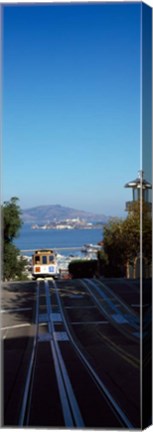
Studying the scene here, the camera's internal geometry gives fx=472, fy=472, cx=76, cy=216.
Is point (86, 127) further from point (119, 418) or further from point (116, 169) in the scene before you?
point (119, 418)

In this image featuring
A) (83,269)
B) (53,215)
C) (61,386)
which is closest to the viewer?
(61,386)

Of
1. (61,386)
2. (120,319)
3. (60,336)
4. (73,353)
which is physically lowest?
(61,386)

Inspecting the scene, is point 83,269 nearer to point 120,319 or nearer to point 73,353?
point 120,319

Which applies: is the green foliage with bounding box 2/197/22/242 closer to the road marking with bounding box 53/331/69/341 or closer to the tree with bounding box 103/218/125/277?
the tree with bounding box 103/218/125/277

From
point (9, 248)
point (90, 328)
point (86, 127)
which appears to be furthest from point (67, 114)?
point (90, 328)

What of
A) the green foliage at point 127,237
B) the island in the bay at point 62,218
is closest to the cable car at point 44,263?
the island in the bay at point 62,218

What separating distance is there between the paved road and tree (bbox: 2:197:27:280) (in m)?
0.10

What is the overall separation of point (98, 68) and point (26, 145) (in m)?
0.76

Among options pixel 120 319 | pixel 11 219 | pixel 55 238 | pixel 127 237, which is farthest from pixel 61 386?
pixel 11 219

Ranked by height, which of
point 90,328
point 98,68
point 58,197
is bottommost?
point 90,328

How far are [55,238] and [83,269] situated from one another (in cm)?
30

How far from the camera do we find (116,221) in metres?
3.31

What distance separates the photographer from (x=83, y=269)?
3.33m

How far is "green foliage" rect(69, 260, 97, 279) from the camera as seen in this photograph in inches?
130
